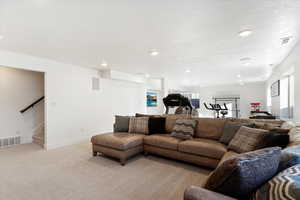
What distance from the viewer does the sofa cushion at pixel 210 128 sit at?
2.83m

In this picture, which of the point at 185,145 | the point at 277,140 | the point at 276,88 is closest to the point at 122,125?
the point at 185,145

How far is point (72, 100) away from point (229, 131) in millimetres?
4145

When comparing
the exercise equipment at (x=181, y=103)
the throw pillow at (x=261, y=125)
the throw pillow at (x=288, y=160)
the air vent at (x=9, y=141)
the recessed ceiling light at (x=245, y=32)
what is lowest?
the air vent at (x=9, y=141)

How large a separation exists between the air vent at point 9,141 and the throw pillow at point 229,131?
5283 millimetres

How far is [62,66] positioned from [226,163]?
4559mm

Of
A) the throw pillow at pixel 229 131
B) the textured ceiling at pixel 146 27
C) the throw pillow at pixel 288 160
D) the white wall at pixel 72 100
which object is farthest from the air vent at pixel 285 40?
the white wall at pixel 72 100

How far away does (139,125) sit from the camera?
3436 millimetres

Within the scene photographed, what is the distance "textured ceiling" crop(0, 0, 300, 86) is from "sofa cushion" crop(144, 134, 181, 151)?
189cm

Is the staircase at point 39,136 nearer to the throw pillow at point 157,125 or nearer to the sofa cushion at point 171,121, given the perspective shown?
the throw pillow at point 157,125

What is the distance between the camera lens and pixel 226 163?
0.94 m

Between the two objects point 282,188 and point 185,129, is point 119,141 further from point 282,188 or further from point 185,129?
point 282,188

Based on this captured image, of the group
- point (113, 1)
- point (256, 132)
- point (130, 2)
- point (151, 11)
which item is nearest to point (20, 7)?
point (113, 1)

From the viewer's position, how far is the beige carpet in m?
1.88

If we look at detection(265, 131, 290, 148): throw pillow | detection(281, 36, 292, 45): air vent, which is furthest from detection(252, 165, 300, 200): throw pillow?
detection(281, 36, 292, 45): air vent
